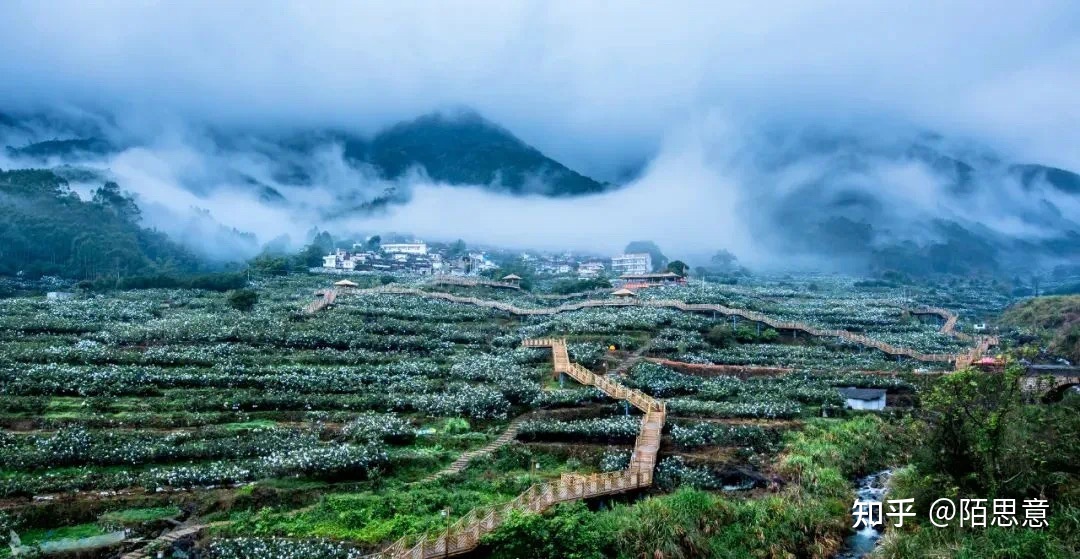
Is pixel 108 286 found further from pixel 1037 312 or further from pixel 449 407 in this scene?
pixel 1037 312

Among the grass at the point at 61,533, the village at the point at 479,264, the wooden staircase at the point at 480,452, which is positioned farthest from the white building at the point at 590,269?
the grass at the point at 61,533

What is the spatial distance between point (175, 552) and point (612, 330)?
38361 mm

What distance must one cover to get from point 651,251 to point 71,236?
4440 inches

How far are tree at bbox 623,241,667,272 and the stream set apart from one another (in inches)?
4776

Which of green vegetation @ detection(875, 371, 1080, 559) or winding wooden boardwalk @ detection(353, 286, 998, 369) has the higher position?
winding wooden boardwalk @ detection(353, 286, 998, 369)

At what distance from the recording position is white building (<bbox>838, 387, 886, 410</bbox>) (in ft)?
125

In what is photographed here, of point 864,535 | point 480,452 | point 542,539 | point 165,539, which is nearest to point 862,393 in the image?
point 864,535

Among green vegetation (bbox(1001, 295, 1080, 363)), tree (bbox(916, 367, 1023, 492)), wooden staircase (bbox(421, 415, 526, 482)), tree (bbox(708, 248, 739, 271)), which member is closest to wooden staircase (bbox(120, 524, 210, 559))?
wooden staircase (bbox(421, 415, 526, 482))

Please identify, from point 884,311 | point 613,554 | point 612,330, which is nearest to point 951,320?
point 884,311

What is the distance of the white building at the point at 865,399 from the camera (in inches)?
1497

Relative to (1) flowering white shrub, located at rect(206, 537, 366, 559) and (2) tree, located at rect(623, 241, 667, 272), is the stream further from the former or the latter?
(2) tree, located at rect(623, 241, 667, 272)

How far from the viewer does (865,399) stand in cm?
3819

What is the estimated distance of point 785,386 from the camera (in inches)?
1626

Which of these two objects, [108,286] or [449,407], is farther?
[108,286]
